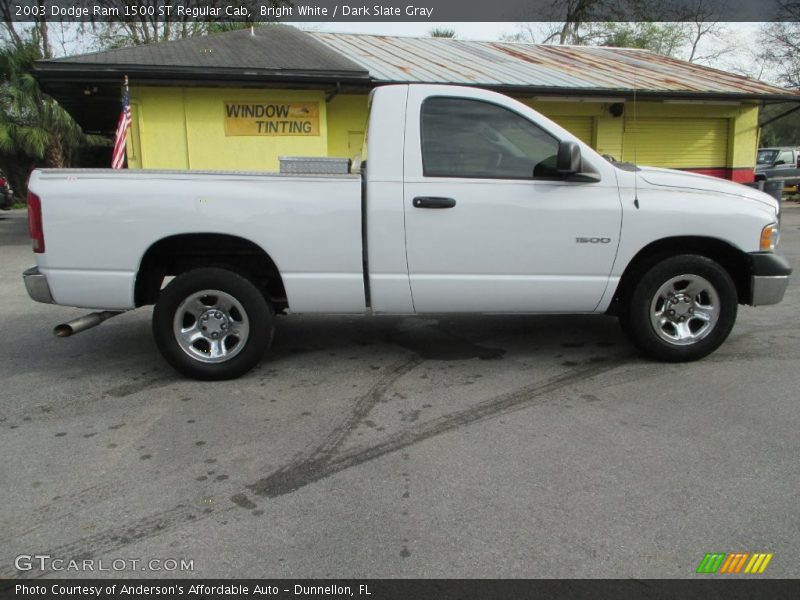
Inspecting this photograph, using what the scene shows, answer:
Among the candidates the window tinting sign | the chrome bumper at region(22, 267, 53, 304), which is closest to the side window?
the chrome bumper at region(22, 267, 53, 304)

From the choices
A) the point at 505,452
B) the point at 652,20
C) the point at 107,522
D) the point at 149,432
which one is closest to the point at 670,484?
the point at 505,452

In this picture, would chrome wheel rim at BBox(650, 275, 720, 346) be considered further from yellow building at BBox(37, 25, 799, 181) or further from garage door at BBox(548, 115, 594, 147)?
garage door at BBox(548, 115, 594, 147)

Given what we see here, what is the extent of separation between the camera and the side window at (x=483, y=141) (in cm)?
469

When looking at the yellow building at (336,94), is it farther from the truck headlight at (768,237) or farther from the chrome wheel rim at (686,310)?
the chrome wheel rim at (686,310)

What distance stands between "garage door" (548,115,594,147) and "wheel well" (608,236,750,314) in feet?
35.3

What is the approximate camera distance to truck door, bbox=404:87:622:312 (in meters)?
4.62

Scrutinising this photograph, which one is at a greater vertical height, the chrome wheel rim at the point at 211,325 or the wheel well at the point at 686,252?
the wheel well at the point at 686,252

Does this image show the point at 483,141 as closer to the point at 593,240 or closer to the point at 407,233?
the point at 407,233

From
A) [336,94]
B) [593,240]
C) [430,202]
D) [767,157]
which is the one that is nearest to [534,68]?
[336,94]

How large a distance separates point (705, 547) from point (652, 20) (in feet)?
111

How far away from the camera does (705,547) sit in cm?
270

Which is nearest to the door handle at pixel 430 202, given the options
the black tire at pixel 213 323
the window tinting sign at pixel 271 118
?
the black tire at pixel 213 323

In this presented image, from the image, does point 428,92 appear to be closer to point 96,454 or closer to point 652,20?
point 96,454

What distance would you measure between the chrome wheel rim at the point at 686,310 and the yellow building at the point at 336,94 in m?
6.37
